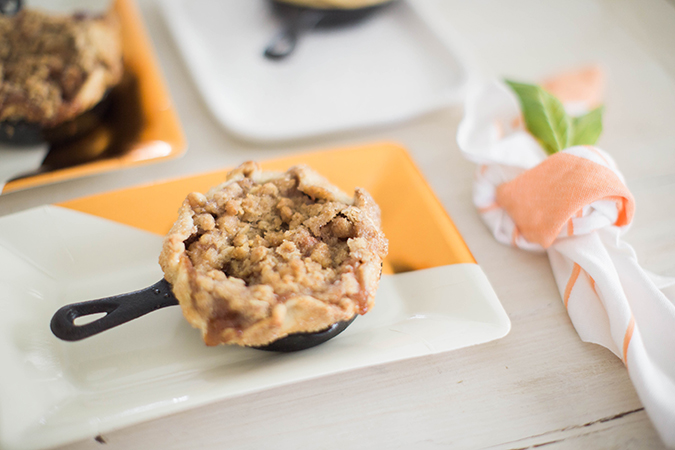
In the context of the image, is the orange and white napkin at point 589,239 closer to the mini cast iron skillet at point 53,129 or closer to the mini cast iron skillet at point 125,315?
the mini cast iron skillet at point 125,315

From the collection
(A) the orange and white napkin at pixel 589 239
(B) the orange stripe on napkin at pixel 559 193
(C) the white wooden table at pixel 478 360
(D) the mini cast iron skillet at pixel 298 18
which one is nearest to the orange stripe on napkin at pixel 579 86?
(C) the white wooden table at pixel 478 360

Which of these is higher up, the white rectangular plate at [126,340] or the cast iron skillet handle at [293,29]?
the cast iron skillet handle at [293,29]

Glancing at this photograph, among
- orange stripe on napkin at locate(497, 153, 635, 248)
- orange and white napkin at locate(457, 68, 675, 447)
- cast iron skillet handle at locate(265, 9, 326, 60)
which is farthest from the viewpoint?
cast iron skillet handle at locate(265, 9, 326, 60)

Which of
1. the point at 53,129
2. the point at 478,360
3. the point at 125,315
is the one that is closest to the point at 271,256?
the point at 125,315

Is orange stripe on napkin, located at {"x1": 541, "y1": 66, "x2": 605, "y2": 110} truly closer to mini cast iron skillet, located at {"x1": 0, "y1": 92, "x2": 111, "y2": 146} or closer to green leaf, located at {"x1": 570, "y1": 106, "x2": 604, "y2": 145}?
green leaf, located at {"x1": 570, "y1": 106, "x2": 604, "y2": 145}

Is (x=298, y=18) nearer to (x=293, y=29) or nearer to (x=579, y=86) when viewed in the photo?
(x=293, y=29)

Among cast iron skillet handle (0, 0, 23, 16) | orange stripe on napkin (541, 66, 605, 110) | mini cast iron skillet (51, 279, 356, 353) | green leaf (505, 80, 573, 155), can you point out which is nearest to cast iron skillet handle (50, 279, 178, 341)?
mini cast iron skillet (51, 279, 356, 353)
